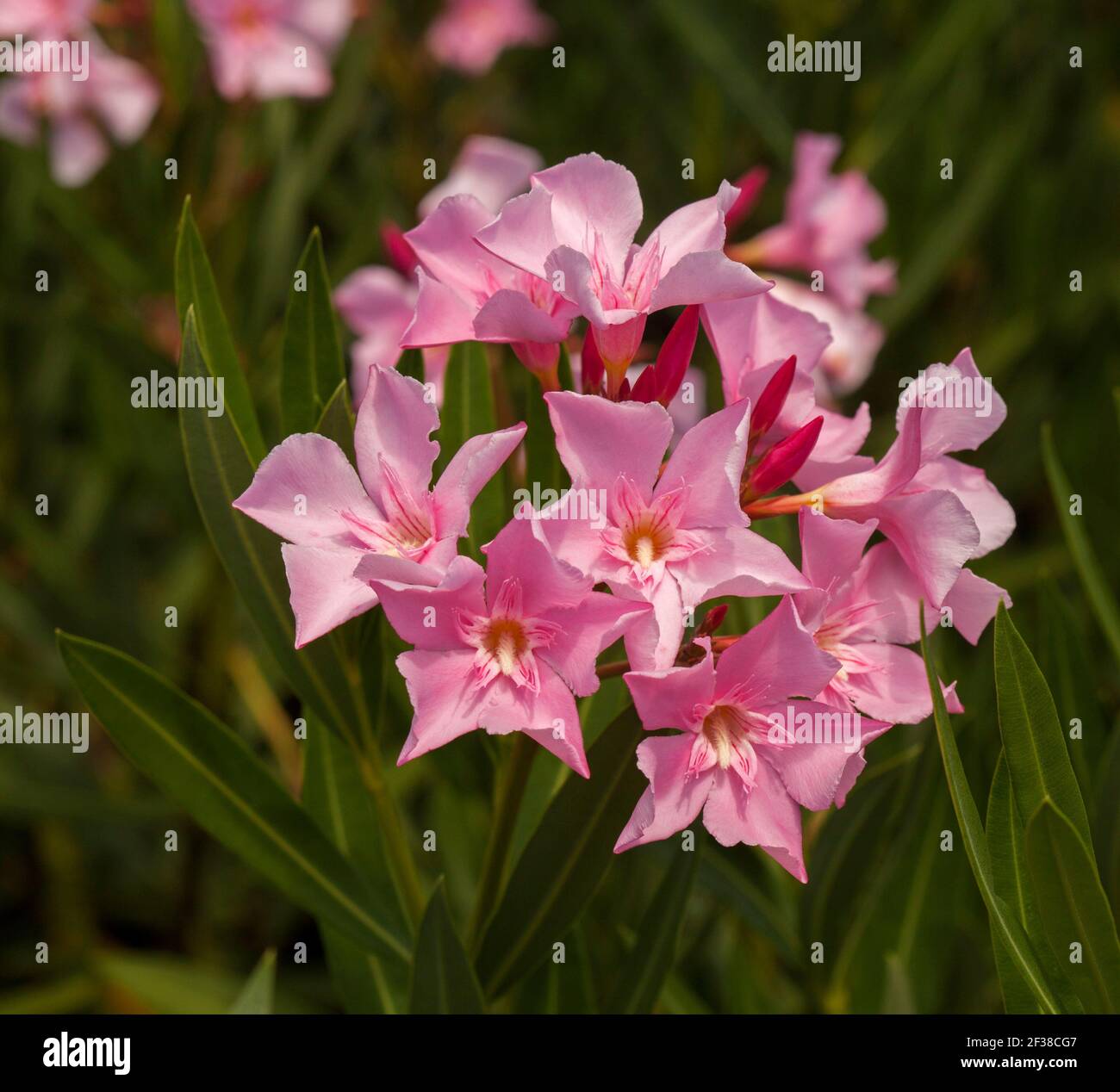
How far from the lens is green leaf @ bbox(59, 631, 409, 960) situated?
90 cm

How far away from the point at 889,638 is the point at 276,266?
4.32 feet

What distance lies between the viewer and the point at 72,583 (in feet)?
6.43

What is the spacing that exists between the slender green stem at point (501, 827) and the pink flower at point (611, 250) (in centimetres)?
24

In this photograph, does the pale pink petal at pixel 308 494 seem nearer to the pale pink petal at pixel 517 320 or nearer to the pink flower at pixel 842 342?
the pale pink petal at pixel 517 320

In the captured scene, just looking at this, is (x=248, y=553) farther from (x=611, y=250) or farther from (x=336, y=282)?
(x=336, y=282)

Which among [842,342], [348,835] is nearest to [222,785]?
[348,835]

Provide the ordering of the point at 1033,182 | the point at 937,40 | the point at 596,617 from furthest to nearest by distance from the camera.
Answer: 1. the point at 1033,182
2. the point at 937,40
3. the point at 596,617

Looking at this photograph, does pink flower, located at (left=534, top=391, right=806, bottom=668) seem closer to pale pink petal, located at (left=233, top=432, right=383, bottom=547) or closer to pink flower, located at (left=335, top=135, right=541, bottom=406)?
pale pink petal, located at (left=233, top=432, right=383, bottom=547)

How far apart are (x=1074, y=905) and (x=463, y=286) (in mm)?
531

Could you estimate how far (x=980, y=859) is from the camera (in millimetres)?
744

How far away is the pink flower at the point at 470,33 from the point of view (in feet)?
7.66

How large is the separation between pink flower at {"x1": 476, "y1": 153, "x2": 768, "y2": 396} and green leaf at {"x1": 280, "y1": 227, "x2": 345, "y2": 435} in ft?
0.69
